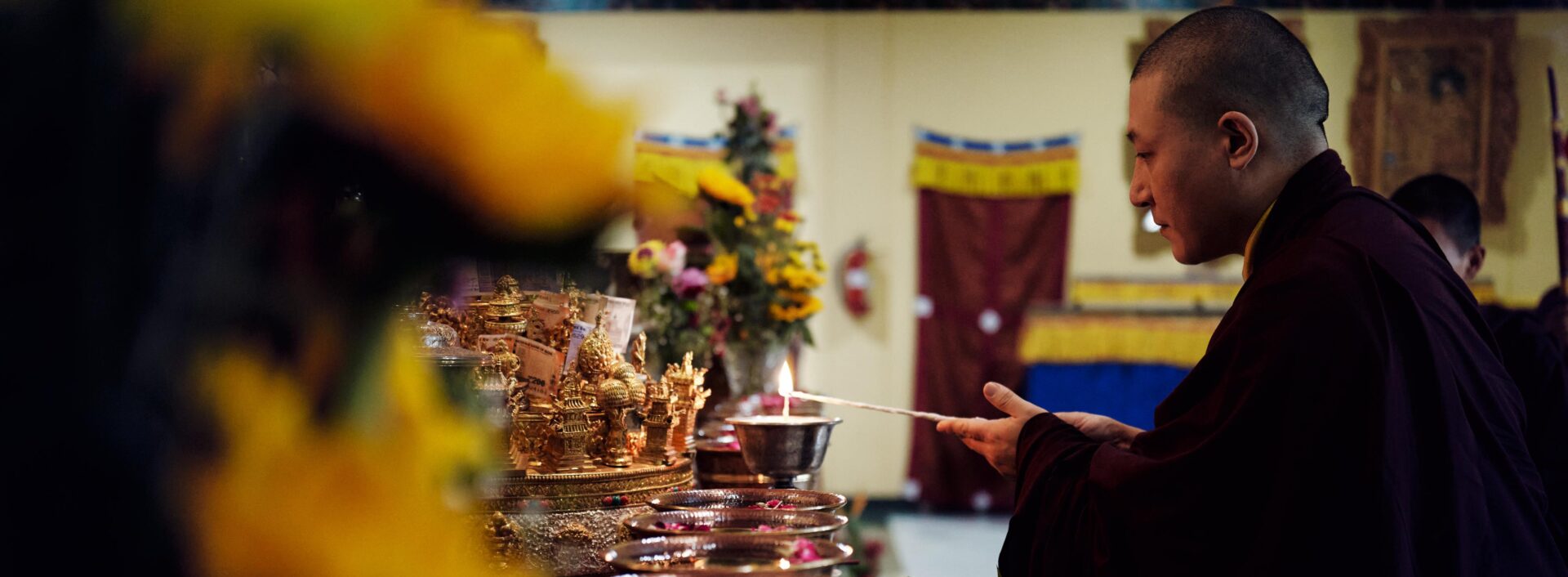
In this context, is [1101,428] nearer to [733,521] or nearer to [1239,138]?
[1239,138]

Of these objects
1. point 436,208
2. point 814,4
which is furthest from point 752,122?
point 436,208

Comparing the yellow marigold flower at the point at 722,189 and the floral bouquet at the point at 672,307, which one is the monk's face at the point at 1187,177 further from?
the yellow marigold flower at the point at 722,189

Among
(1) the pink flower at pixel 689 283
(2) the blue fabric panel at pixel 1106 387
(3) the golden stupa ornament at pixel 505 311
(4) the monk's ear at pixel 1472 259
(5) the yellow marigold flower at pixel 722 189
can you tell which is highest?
(5) the yellow marigold flower at pixel 722 189

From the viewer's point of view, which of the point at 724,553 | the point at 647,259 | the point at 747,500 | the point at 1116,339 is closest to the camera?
the point at 724,553

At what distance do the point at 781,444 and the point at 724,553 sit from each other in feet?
1.67

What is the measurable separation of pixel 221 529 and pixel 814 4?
23.2 feet

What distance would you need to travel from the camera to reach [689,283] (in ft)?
9.05

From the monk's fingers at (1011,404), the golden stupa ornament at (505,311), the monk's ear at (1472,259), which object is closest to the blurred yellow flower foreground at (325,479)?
the golden stupa ornament at (505,311)

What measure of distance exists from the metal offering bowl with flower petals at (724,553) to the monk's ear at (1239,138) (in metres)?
0.69

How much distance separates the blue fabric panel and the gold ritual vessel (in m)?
5.06

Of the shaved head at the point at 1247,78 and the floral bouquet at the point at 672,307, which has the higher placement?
the shaved head at the point at 1247,78

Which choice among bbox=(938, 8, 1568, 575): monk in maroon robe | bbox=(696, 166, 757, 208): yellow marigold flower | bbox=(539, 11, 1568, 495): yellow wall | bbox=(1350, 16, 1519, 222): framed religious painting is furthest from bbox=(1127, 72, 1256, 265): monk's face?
bbox=(1350, 16, 1519, 222): framed religious painting

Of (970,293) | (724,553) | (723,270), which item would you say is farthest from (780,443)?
(970,293)

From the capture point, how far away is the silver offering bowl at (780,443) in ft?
5.14
